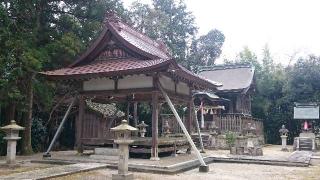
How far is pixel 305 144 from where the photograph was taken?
2812cm

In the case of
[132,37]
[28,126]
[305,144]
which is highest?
[132,37]

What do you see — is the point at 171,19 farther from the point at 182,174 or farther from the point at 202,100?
the point at 182,174

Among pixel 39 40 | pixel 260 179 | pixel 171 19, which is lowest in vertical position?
pixel 260 179

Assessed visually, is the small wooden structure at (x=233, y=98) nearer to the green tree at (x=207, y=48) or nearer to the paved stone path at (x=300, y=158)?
the green tree at (x=207, y=48)

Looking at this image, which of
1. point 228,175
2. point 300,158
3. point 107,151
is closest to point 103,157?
point 107,151

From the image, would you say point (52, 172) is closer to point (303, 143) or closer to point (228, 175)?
point (228, 175)

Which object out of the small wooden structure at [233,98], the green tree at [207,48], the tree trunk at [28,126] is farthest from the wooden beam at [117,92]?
the green tree at [207,48]

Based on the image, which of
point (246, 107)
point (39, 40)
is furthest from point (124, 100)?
point (246, 107)

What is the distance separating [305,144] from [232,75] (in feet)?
46.3

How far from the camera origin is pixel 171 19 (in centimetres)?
4400

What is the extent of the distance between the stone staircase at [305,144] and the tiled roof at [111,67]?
18.4 meters

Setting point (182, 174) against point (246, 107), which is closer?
point (182, 174)

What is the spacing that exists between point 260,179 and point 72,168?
642 centimetres

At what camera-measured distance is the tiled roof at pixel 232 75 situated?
36131 millimetres
